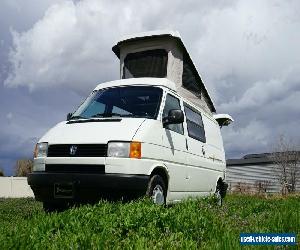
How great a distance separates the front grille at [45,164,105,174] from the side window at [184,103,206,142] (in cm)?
282

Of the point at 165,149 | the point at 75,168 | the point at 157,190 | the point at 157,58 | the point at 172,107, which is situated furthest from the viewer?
the point at 157,58

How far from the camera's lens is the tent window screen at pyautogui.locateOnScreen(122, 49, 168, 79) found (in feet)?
34.9

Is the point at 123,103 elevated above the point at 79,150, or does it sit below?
above

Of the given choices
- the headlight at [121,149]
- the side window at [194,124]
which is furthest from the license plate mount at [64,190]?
the side window at [194,124]

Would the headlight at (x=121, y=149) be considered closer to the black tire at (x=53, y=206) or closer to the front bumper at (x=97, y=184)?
the front bumper at (x=97, y=184)

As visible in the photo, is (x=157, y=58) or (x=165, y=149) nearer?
(x=165, y=149)

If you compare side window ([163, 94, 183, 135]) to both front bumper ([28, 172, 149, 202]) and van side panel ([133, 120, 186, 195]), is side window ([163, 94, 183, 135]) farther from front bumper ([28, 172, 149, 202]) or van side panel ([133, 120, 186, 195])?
front bumper ([28, 172, 149, 202])

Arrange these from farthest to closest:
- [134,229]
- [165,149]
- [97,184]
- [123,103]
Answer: [123,103], [165,149], [97,184], [134,229]

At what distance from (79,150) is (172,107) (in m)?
2.28

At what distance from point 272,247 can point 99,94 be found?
17.7 ft

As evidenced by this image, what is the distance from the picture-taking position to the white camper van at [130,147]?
22.9ft

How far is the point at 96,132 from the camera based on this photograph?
23.7 feet

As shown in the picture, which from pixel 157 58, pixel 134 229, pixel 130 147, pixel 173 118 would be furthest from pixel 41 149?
pixel 157 58

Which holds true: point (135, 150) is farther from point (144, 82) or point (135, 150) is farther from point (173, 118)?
point (144, 82)
